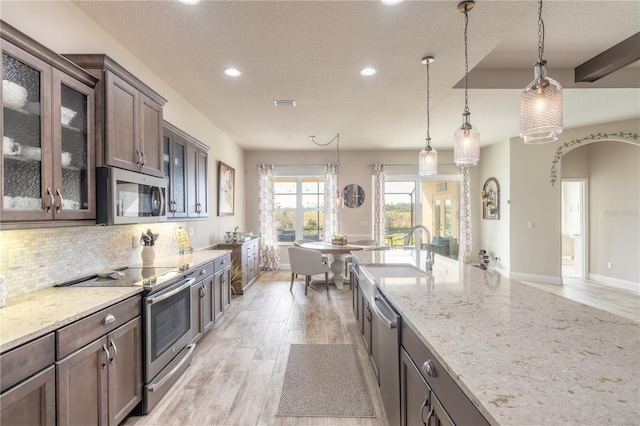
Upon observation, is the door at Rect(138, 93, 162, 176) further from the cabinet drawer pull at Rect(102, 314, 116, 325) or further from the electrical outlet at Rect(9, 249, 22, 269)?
the cabinet drawer pull at Rect(102, 314, 116, 325)

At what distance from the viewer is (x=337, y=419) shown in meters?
1.93

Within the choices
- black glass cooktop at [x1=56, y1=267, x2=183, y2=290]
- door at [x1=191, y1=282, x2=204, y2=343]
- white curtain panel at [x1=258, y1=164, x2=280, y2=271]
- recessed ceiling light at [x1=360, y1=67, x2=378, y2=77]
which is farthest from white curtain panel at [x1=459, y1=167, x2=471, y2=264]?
black glass cooktop at [x1=56, y1=267, x2=183, y2=290]

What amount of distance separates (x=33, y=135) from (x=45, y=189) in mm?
276

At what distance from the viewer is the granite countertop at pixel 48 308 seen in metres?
1.16

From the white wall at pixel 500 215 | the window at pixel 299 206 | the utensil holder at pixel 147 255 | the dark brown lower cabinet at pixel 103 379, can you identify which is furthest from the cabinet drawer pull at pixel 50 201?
the white wall at pixel 500 215

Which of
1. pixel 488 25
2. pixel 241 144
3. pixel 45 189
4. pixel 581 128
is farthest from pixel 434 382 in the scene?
pixel 581 128

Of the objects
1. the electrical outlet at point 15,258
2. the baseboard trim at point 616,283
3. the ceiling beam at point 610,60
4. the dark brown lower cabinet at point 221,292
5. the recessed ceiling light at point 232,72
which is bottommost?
the baseboard trim at point 616,283

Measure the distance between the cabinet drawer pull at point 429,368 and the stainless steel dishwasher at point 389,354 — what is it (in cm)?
37

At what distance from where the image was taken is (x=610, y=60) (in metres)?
2.89

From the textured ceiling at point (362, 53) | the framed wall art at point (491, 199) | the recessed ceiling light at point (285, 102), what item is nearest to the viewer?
the textured ceiling at point (362, 53)

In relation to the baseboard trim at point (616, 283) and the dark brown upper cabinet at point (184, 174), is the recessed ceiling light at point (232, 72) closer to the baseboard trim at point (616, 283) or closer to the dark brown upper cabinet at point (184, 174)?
the dark brown upper cabinet at point (184, 174)

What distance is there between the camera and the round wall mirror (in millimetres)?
6691

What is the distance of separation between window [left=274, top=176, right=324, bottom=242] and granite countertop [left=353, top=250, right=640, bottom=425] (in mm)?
5258

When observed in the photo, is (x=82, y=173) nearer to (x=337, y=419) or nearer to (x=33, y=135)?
(x=33, y=135)
